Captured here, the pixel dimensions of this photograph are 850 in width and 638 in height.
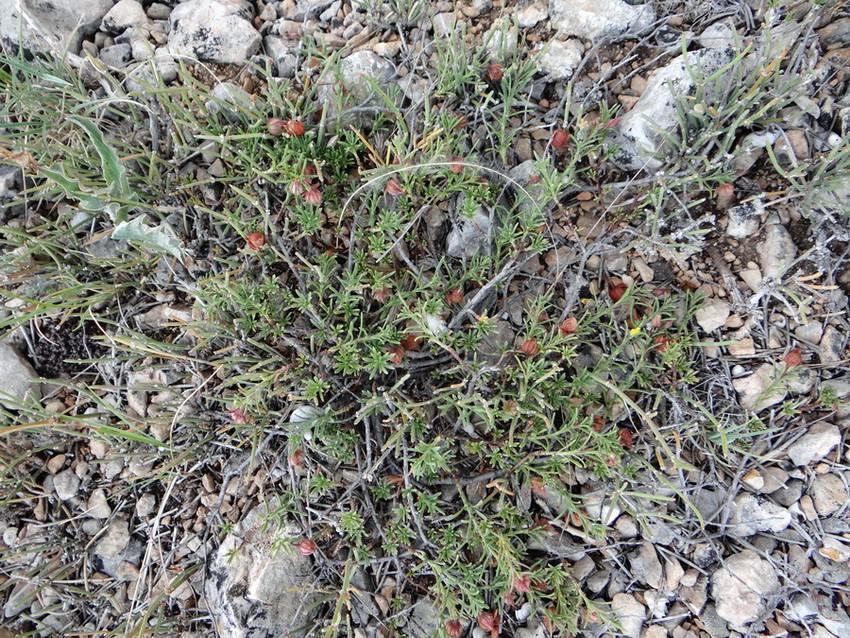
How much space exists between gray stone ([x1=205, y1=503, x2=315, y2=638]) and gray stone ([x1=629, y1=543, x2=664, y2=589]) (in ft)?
5.06

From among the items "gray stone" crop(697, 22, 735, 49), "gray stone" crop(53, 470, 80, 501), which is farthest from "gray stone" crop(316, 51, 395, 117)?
"gray stone" crop(53, 470, 80, 501)

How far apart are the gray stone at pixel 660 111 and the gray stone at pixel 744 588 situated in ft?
6.31

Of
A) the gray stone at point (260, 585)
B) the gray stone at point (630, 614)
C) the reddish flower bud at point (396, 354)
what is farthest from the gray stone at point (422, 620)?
the reddish flower bud at point (396, 354)

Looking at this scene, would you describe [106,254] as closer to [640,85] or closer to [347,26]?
[347,26]

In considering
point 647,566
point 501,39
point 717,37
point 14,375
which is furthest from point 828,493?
point 14,375

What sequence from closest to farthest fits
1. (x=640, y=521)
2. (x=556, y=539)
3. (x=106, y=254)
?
(x=640, y=521) → (x=556, y=539) → (x=106, y=254)

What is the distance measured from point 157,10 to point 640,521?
3629mm

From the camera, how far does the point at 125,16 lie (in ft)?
9.61

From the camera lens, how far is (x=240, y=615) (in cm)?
250

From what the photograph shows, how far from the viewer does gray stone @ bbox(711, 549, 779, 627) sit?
2479mm

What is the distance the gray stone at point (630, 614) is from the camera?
2.54 metres

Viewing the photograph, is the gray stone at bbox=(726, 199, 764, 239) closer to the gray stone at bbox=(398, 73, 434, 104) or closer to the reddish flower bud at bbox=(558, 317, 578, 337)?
the reddish flower bud at bbox=(558, 317, 578, 337)

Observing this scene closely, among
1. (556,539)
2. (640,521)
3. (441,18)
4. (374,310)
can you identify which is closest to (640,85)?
(441,18)

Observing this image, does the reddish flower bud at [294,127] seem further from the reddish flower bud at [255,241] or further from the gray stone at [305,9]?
the gray stone at [305,9]
